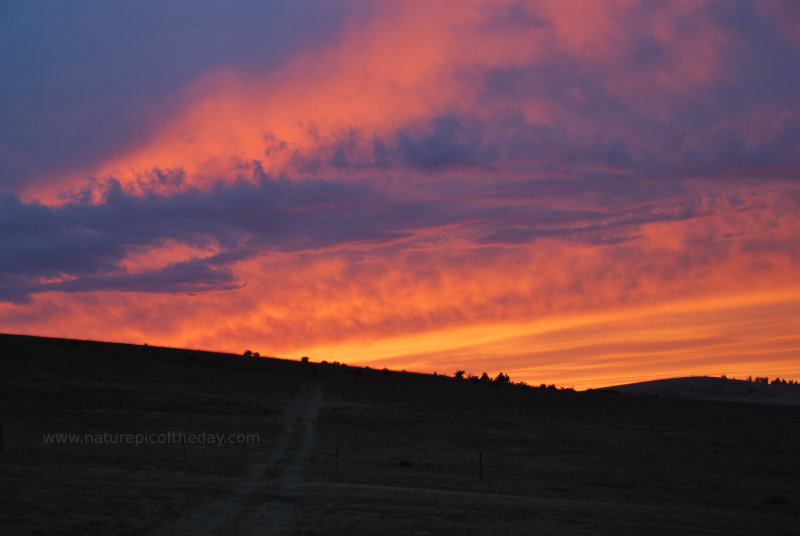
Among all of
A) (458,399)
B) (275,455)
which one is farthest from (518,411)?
(275,455)

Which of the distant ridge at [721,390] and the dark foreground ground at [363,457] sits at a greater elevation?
the distant ridge at [721,390]

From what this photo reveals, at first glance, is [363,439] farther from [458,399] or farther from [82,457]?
[458,399]

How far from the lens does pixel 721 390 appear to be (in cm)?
8631

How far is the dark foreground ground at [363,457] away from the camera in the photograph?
1791cm

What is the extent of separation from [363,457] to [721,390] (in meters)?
67.3

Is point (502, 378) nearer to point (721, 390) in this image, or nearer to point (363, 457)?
point (721, 390)

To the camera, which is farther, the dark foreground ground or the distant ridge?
the distant ridge

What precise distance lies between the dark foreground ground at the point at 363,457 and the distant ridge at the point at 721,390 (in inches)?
857

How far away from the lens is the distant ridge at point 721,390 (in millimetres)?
77500

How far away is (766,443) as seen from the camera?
137 feet

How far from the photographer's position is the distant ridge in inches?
3051

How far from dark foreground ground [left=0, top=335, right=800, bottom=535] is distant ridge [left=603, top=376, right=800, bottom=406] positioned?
21.8 m

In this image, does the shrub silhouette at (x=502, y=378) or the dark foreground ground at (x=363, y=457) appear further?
the shrub silhouette at (x=502, y=378)

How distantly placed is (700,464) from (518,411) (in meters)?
18.5
